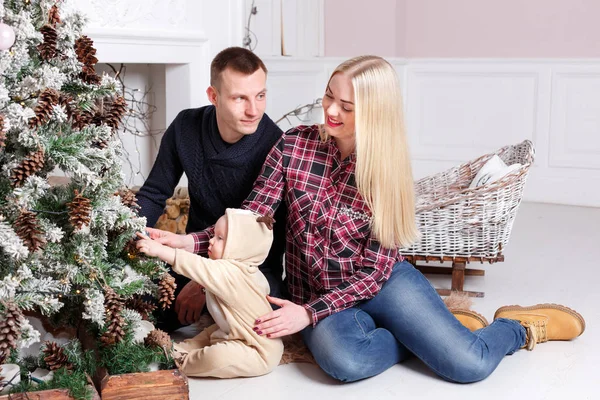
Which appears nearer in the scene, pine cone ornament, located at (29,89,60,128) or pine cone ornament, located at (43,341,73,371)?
pine cone ornament, located at (29,89,60,128)

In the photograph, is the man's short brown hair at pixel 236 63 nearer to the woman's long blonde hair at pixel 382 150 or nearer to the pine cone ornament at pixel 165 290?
the woman's long blonde hair at pixel 382 150

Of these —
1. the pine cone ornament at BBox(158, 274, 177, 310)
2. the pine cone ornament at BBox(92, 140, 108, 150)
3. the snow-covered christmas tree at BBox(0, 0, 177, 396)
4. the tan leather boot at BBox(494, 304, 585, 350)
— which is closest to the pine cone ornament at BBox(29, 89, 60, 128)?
the snow-covered christmas tree at BBox(0, 0, 177, 396)

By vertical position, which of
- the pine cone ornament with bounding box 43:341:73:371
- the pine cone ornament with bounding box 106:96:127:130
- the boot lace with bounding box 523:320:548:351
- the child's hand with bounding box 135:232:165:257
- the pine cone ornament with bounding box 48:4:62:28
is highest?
the pine cone ornament with bounding box 48:4:62:28

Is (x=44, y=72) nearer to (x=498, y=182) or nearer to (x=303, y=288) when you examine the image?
(x=303, y=288)

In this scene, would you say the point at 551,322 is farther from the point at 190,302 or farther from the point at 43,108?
the point at 43,108

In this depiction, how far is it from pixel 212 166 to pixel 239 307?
498 millimetres

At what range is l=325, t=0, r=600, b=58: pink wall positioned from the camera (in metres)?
4.79

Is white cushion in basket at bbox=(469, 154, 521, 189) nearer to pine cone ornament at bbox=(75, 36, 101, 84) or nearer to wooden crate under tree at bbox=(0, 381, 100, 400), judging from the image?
pine cone ornament at bbox=(75, 36, 101, 84)

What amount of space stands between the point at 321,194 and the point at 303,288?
0.29m

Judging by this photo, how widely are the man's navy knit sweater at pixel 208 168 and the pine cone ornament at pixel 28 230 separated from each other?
2.89 ft

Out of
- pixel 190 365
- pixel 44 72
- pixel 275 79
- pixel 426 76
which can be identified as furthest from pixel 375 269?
pixel 426 76

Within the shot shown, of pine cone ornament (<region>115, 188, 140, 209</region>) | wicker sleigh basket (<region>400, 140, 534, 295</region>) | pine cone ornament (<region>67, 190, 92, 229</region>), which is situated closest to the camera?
pine cone ornament (<region>67, 190, 92, 229</region>)

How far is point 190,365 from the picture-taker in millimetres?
2201

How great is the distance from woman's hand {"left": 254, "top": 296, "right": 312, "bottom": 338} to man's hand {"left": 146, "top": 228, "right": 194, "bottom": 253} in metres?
0.26
